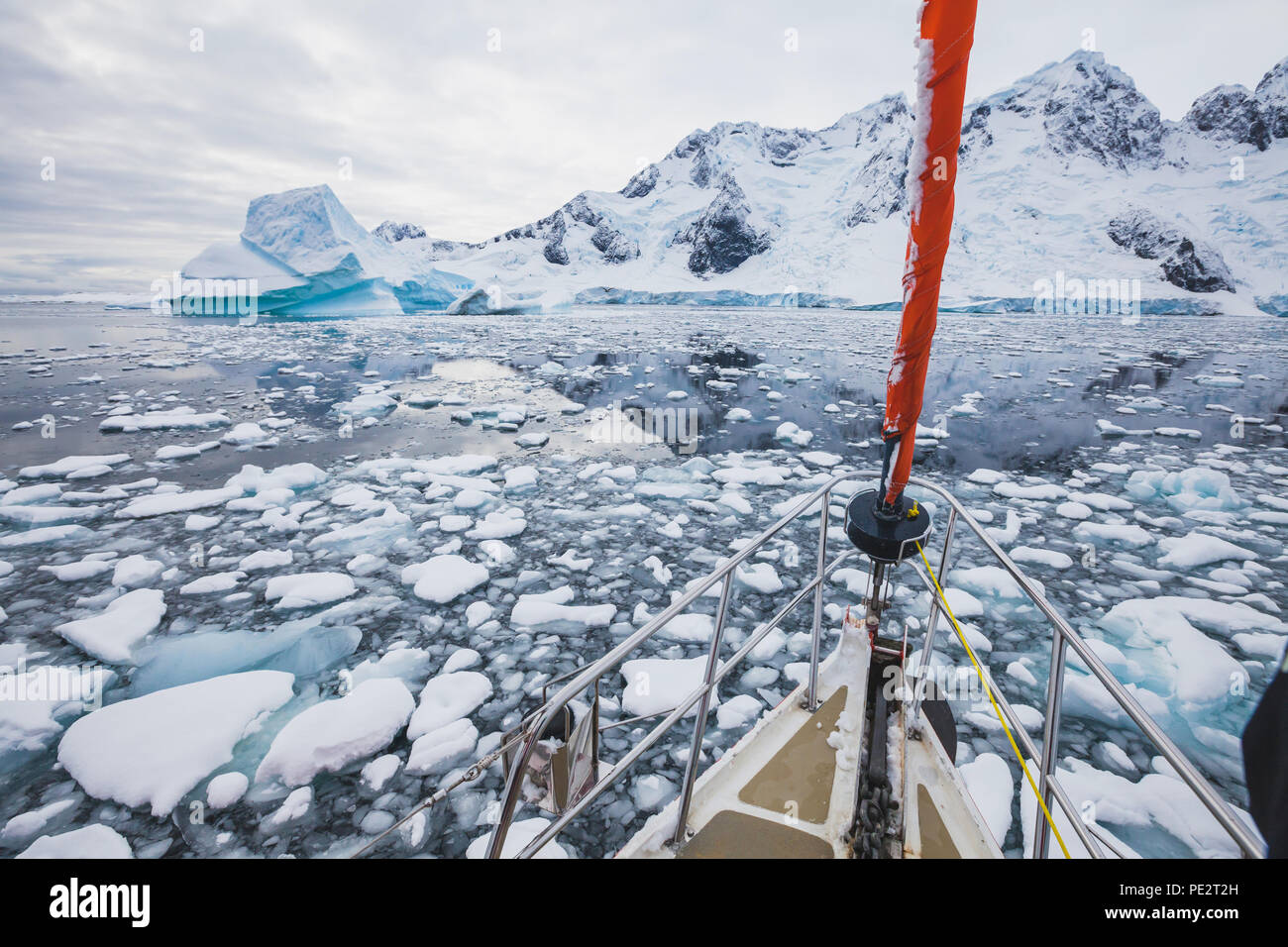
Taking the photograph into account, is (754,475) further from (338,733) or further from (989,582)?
(338,733)

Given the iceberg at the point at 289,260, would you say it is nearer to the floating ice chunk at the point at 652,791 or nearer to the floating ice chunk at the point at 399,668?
the floating ice chunk at the point at 399,668

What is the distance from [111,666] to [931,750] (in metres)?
4.15

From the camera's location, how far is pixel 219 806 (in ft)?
7.34

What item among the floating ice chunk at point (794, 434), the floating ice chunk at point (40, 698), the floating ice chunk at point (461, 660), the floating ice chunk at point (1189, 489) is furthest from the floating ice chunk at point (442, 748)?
the floating ice chunk at point (1189, 489)

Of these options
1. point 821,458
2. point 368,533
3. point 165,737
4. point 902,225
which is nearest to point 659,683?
point 165,737

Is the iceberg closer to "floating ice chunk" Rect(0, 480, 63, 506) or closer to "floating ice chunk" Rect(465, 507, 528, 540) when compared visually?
"floating ice chunk" Rect(0, 480, 63, 506)

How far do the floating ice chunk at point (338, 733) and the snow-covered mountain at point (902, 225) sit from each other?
30.3 meters

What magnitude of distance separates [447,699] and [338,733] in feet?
1.63

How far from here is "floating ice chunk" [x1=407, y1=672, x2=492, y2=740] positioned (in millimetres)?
2650

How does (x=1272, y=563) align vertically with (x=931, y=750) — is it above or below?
above

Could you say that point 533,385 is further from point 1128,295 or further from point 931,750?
point 1128,295
